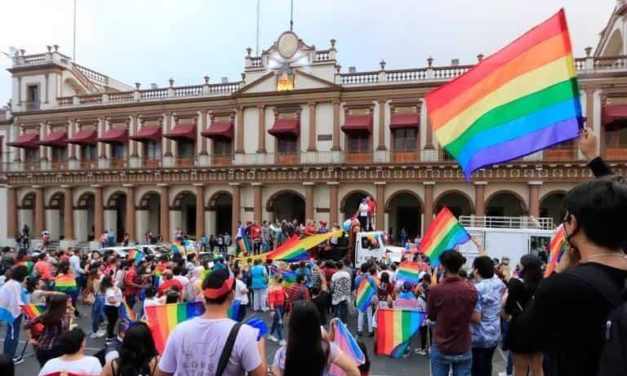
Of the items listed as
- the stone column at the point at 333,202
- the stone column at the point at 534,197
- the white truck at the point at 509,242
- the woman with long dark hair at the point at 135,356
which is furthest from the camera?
the stone column at the point at 333,202

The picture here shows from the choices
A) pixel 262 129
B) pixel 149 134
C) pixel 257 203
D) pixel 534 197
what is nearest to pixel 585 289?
pixel 534 197

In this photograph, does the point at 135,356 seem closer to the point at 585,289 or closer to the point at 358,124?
the point at 585,289

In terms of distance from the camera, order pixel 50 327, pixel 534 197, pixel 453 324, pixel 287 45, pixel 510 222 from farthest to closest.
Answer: pixel 287 45
pixel 534 197
pixel 510 222
pixel 50 327
pixel 453 324

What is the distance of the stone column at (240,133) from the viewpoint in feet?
98.5

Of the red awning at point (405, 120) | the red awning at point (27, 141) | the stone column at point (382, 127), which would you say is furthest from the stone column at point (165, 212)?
the red awning at point (405, 120)

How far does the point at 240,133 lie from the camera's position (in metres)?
30.0

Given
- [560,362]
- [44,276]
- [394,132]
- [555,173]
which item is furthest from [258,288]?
[555,173]

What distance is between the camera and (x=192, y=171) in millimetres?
31172

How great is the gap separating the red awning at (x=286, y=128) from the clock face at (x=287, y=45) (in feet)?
13.9

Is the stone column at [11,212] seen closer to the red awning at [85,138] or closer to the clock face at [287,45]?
the red awning at [85,138]

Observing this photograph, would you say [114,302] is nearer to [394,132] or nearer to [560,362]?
[560,362]

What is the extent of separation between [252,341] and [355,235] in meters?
15.9

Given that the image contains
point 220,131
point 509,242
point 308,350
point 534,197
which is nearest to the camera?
point 308,350

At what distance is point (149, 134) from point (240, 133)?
7.07 metres
